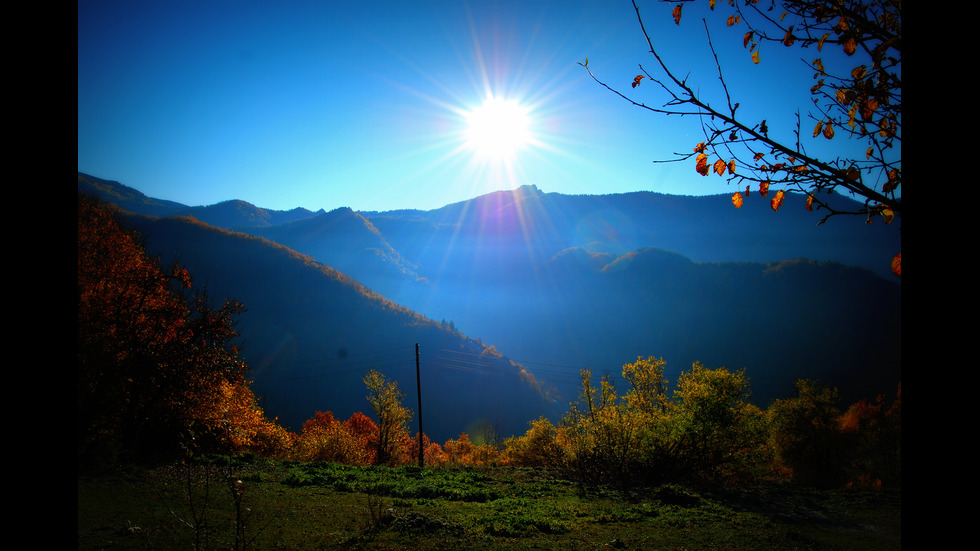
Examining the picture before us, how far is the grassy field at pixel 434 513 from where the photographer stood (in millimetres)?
8727

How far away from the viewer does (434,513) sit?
1209 cm

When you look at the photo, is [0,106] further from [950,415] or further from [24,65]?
[950,415]

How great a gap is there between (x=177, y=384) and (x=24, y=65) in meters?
20.9

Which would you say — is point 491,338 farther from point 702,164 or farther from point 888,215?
point 888,215

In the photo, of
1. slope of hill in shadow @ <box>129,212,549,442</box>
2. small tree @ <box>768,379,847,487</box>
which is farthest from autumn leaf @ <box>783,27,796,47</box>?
slope of hill in shadow @ <box>129,212,549,442</box>

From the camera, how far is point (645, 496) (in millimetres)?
17672

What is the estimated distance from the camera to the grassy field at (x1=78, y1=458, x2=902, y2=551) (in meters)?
8.73

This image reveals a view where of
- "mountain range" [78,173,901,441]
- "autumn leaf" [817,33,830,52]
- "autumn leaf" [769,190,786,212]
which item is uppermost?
"autumn leaf" [817,33,830,52]

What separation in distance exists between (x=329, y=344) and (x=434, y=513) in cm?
11001

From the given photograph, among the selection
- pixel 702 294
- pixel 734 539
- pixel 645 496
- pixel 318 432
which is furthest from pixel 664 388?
pixel 702 294

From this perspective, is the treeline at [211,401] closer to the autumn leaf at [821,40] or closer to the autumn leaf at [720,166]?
the autumn leaf at [720,166]

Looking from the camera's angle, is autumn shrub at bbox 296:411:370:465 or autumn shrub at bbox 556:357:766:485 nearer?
autumn shrub at bbox 556:357:766:485

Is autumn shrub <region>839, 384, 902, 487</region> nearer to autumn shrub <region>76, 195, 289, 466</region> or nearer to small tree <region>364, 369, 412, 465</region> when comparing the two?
small tree <region>364, 369, 412, 465</region>

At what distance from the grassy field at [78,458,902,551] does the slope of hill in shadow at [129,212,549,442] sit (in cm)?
8614
